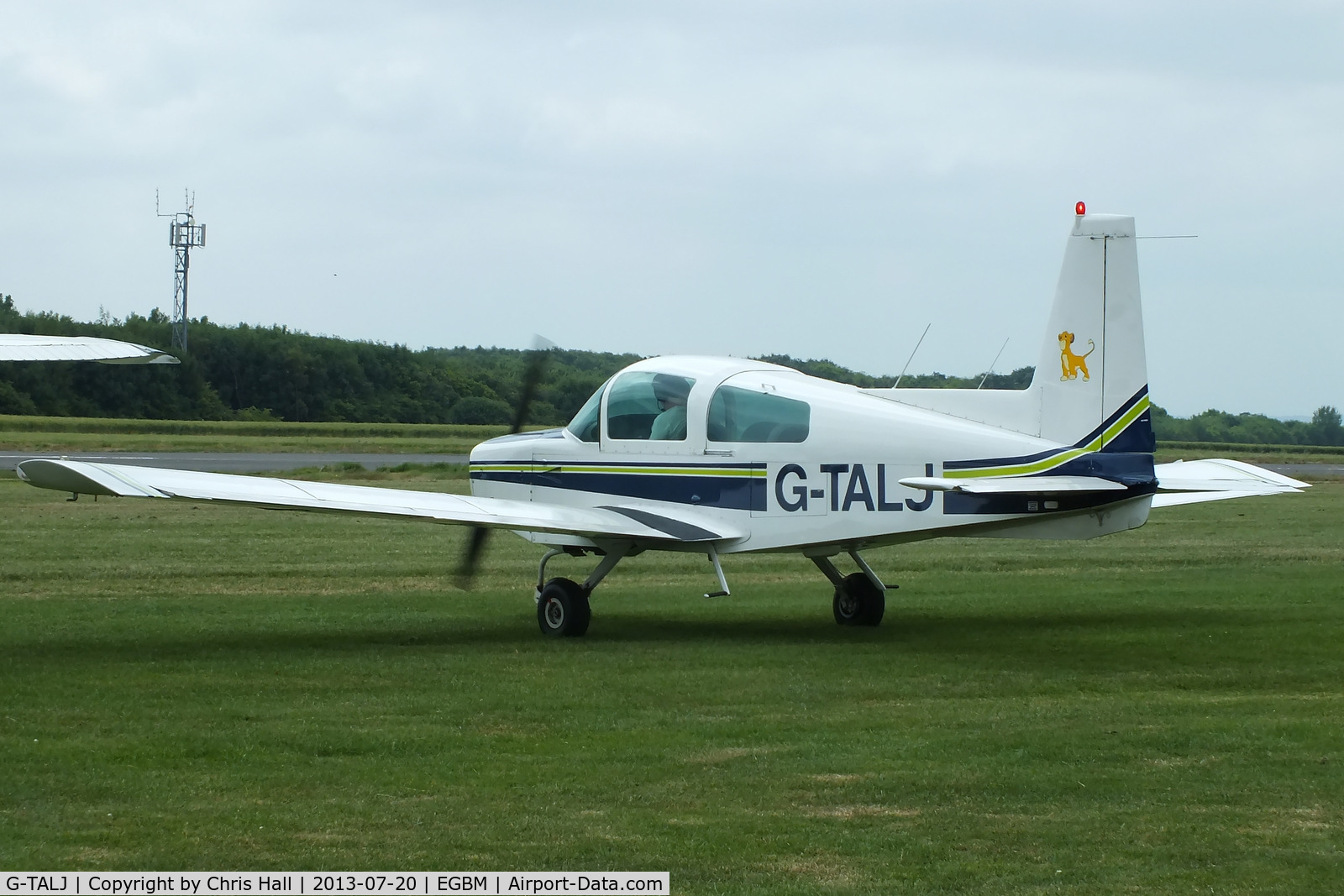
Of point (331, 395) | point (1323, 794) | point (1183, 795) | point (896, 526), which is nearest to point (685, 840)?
point (1183, 795)

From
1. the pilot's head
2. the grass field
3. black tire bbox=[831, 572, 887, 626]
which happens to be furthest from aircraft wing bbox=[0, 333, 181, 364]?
black tire bbox=[831, 572, 887, 626]

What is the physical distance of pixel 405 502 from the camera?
1135 cm

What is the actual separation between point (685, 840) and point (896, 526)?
5576 mm

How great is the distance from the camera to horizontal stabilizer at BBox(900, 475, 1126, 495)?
10008 mm

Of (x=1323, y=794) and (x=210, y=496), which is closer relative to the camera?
(x=1323, y=794)

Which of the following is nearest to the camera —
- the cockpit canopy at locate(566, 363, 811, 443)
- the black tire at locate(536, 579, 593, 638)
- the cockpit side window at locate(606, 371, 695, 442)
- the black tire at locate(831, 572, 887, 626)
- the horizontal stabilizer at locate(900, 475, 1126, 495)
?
the horizontal stabilizer at locate(900, 475, 1126, 495)

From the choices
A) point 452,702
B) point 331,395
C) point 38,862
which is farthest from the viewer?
point 331,395

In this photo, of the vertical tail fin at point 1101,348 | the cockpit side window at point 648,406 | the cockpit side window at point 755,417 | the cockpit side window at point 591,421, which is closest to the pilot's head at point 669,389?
the cockpit side window at point 648,406

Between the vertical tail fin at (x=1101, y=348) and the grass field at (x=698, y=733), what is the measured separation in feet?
5.49

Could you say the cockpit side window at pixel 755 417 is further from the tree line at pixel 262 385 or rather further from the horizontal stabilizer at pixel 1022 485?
the tree line at pixel 262 385

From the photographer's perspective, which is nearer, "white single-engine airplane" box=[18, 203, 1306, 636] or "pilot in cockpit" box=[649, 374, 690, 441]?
"white single-engine airplane" box=[18, 203, 1306, 636]

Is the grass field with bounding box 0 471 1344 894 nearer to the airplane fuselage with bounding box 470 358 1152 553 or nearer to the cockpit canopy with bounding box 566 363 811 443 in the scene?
the airplane fuselage with bounding box 470 358 1152 553

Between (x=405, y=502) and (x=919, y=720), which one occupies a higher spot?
(x=405, y=502)

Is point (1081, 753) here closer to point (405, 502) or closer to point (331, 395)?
point (405, 502)
